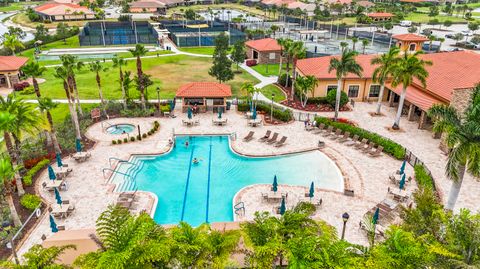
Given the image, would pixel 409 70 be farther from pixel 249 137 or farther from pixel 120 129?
pixel 120 129

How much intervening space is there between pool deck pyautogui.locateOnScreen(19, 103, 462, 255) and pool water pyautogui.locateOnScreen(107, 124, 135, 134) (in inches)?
33.4

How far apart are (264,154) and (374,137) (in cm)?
974

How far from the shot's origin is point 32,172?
83.6ft

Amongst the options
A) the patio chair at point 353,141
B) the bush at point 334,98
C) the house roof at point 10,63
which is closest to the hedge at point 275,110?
the bush at point 334,98

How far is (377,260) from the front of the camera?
1213 cm

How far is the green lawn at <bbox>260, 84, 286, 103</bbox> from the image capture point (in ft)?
143

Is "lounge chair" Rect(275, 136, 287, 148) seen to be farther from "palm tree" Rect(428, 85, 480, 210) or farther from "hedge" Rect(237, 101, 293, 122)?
"palm tree" Rect(428, 85, 480, 210)

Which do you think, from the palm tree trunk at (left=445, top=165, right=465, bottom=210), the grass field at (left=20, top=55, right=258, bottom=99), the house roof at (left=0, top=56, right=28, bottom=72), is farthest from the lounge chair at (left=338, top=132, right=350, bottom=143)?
the house roof at (left=0, top=56, right=28, bottom=72)

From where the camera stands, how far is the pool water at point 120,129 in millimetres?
33812

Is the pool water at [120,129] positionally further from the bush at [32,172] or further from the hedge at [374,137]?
the hedge at [374,137]

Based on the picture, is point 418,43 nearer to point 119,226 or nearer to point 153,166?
point 153,166

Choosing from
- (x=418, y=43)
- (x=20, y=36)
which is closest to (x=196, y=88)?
(x=418, y=43)

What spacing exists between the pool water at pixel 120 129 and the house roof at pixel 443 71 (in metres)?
21.4

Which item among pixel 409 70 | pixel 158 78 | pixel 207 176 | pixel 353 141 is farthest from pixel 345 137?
pixel 158 78
